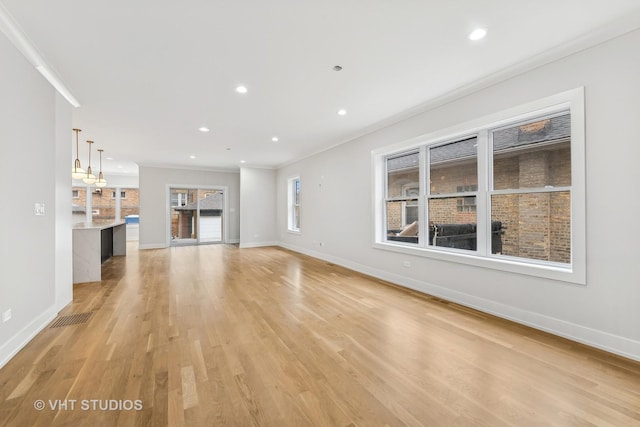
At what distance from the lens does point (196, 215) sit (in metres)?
9.27

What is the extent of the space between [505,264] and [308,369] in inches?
95.1

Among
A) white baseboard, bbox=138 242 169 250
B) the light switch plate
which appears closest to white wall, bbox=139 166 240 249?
white baseboard, bbox=138 242 169 250

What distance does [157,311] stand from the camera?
320 cm

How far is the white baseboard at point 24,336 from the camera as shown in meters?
2.11

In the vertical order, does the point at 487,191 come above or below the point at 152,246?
above

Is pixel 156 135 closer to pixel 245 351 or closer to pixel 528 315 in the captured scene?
pixel 245 351

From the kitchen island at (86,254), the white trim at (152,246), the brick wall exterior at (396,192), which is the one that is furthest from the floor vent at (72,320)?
the white trim at (152,246)

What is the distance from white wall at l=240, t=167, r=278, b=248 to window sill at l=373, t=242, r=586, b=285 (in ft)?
18.2

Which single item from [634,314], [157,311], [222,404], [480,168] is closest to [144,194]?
[157,311]

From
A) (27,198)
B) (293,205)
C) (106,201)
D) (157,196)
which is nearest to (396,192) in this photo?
(293,205)

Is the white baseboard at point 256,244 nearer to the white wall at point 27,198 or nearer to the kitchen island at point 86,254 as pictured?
the kitchen island at point 86,254

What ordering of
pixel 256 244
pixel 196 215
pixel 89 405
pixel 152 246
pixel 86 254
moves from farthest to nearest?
pixel 196 215
pixel 256 244
pixel 152 246
pixel 86 254
pixel 89 405

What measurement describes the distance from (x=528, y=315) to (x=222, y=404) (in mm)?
2970

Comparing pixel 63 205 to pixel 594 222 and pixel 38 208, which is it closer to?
pixel 38 208
